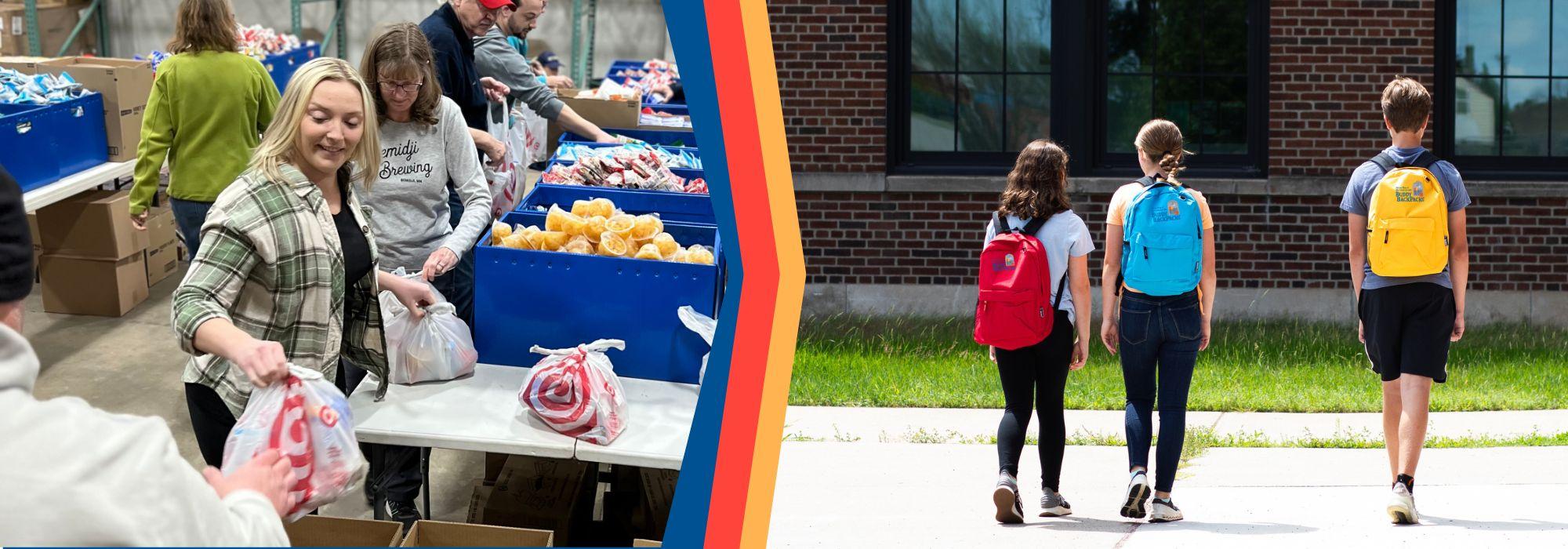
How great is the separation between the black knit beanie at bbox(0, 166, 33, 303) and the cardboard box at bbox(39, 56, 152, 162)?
21.5 feet

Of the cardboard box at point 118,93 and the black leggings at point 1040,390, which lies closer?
the black leggings at point 1040,390

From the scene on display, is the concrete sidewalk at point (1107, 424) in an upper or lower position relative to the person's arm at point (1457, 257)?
lower

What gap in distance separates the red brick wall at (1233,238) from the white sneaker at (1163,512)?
4418 mm

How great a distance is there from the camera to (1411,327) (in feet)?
19.4

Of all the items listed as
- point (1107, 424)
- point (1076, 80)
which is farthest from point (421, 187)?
point (1076, 80)

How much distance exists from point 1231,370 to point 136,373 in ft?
19.6

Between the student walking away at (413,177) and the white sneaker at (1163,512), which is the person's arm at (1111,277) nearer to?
the white sneaker at (1163,512)

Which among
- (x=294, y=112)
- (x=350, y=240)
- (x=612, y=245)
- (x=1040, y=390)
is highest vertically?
(x=294, y=112)

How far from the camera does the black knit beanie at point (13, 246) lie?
2.05 meters

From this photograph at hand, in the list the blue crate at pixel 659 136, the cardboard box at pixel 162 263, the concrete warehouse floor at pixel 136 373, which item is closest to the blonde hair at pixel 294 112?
the concrete warehouse floor at pixel 136 373

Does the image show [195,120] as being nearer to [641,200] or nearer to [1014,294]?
[641,200]

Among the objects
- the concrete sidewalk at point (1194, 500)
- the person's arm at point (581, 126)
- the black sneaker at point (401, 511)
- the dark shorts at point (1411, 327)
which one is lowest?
the concrete sidewalk at point (1194, 500)

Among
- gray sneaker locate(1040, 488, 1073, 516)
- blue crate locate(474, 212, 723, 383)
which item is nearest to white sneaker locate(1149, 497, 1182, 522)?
gray sneaker locate(1040, 488, 1073, 516)

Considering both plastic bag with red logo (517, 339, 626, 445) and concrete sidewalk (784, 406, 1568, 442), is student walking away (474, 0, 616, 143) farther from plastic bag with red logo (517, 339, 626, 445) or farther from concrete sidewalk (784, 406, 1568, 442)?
plastic bag with red logo (517, 339, 626, 445)
